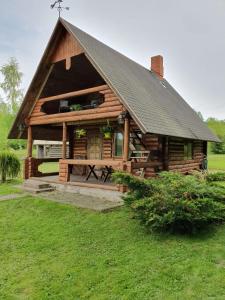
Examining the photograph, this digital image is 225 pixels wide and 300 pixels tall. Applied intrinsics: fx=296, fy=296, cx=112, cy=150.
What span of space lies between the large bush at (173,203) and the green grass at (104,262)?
327mm

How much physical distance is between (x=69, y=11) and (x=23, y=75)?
2663 cm

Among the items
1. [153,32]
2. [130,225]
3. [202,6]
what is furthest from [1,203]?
[153,32]

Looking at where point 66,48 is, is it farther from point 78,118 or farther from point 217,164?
point 217,164

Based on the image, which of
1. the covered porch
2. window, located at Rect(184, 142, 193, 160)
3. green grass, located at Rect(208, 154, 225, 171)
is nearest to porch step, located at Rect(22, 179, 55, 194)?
the covered porch

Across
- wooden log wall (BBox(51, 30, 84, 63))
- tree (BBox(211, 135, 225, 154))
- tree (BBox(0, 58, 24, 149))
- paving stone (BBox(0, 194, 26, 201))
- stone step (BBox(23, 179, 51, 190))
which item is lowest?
paving stone (BBox(0, 194, 26, 201))

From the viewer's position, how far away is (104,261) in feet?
Answer: 16.6

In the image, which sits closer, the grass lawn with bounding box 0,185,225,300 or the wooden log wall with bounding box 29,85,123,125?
the grass lawn with bounding box 0,185,225,300

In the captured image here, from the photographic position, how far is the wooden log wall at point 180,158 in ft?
40.6

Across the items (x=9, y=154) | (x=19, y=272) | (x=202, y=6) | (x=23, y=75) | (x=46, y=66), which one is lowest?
(x=19, y=272)

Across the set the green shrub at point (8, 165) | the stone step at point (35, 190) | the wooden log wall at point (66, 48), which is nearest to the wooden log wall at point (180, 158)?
the stone step at point (35, 190)

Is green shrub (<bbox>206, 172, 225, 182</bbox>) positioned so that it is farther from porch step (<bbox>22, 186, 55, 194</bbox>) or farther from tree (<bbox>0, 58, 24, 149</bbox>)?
tree (<bbox>0, 58, 24, 149</bbox>)

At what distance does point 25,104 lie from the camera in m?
12.9

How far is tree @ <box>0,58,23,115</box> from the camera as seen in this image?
113ft

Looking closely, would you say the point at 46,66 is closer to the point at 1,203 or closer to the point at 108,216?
the point at 1,203
